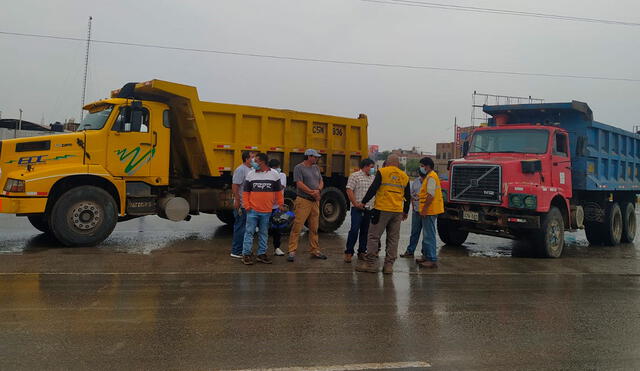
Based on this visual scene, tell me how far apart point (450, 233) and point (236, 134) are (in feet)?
16.1

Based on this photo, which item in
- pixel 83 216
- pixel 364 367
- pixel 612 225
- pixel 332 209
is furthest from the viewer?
pixel 332 209

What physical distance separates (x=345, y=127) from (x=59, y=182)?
6301 millimetres

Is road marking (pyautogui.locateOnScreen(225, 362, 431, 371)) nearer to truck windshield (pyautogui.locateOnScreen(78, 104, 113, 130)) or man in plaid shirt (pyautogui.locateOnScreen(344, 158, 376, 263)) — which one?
man in plaid shirt (pyautogui.locateOnScreen(344, 158, 376, 263))

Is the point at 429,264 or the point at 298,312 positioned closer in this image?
the point at 298,312

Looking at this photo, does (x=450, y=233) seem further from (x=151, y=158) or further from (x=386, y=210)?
(x=151, y=158)

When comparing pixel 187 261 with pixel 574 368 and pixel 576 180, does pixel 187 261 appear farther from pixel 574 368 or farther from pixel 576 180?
pixel 576 180

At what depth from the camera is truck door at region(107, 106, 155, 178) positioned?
344 inches

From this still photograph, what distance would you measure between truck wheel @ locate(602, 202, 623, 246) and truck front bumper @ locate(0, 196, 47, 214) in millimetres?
11633

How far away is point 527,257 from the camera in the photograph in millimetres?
8953

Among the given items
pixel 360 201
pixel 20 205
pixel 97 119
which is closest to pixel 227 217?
pixel 97 119

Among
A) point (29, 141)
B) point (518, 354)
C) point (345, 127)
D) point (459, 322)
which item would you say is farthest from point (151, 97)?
point (518, 354)

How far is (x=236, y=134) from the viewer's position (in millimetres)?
9977

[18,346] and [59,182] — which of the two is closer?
[18,346]

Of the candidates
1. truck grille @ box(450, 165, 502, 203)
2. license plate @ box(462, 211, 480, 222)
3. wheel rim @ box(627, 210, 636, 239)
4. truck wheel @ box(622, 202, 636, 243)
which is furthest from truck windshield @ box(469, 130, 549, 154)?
wheel rim @ box(627, 210, 636, 239)
